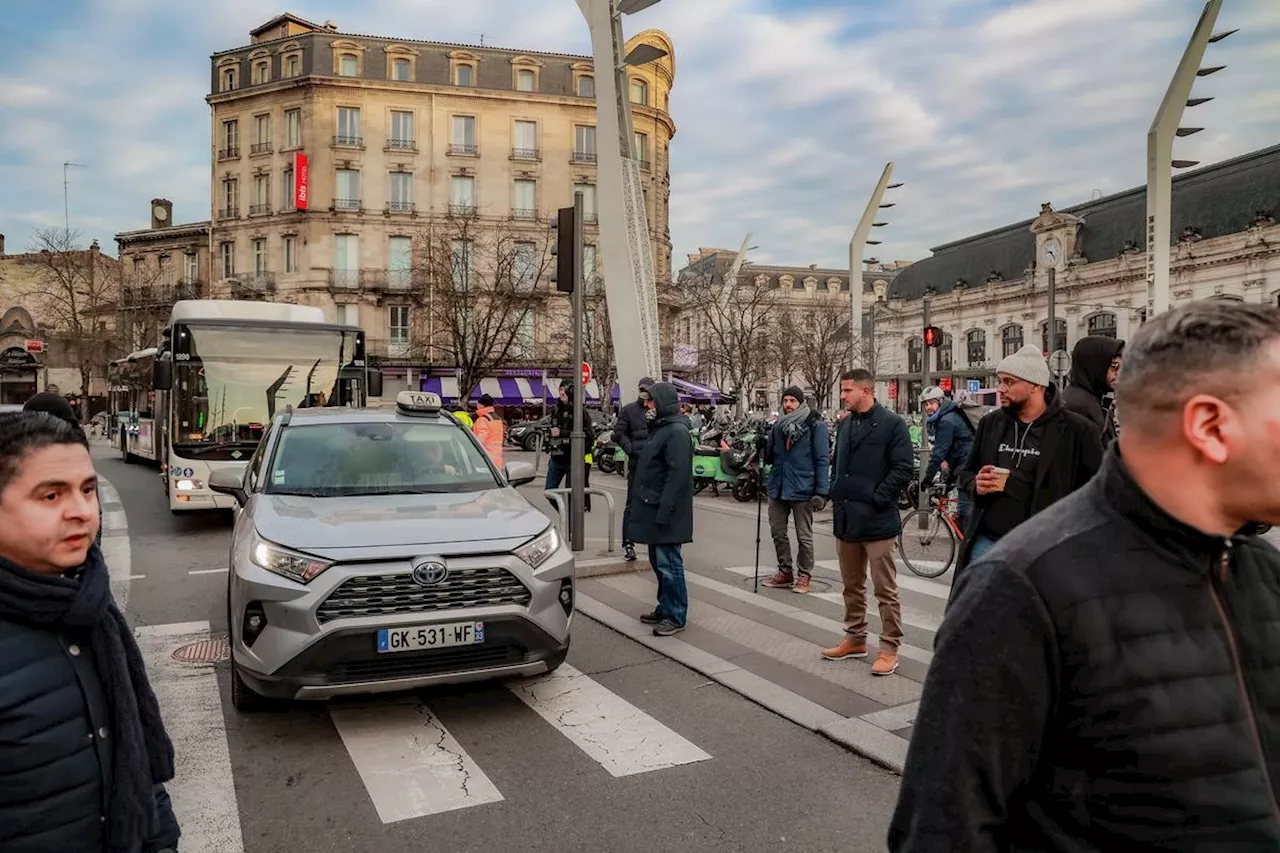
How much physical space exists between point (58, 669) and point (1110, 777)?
6.75ft

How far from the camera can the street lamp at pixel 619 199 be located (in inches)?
469

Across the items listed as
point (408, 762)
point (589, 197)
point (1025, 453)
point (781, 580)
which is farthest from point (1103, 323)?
point (408, 762)

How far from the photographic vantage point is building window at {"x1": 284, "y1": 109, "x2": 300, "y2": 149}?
49438mm

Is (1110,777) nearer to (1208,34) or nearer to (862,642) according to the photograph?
(862,642)

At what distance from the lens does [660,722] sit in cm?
500

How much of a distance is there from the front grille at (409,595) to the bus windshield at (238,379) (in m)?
7.95

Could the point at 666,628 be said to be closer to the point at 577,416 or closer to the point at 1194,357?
the point at 577,416

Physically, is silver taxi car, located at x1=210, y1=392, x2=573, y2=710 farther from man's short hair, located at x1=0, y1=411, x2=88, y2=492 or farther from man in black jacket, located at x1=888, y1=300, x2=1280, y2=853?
man in black jacket, located at x1=888, y1=300, x2=1280, y2=853

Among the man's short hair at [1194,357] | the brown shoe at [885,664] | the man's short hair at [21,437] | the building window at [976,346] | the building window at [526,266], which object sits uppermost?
the building window at [526,266]

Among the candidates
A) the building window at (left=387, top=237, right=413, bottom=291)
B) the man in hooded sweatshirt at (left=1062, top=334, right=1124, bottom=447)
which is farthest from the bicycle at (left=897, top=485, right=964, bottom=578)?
the building window at (left=387, top=237, right=413, bottom=291)

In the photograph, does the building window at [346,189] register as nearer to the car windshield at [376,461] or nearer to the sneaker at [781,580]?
the sneaker at [781,580]

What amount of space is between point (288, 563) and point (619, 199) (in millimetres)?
8485

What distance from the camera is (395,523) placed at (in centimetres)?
504

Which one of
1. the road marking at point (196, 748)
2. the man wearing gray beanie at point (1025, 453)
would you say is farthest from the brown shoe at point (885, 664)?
the road marking at point (196, 748)
